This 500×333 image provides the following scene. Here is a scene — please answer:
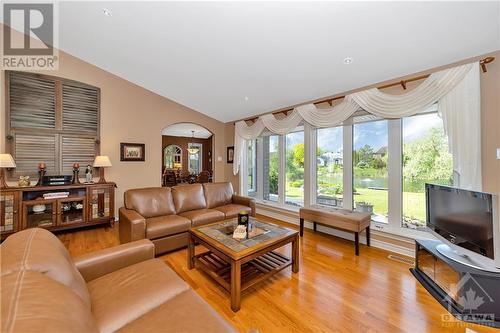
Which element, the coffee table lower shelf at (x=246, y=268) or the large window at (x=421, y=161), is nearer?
the coffee table lower shelf at (x=246, y=268)

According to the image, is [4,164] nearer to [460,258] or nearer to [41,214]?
[41,214]

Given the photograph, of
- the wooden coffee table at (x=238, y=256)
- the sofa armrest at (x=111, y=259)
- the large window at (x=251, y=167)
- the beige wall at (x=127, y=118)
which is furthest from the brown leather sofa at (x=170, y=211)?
the beige wall at (x=127, y=118)

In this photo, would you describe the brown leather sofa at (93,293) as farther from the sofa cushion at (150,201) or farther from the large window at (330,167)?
the large window at (330,167)

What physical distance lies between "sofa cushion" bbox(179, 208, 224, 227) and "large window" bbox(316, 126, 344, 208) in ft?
6.41

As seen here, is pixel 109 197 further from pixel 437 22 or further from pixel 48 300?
pixel 437 22

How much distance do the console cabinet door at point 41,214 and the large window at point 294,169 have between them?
427 centimetres

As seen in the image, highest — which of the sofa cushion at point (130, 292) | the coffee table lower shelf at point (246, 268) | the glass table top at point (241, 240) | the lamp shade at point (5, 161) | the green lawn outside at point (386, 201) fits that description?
the lamp shade at point (5, 161)

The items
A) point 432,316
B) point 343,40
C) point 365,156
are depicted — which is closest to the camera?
point 432,316

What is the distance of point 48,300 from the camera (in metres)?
0.77

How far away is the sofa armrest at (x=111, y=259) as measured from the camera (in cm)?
146

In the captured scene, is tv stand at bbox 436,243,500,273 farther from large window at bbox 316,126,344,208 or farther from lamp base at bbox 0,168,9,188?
lamp base at bbox 0,168,9,188

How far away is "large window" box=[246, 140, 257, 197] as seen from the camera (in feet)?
17.4

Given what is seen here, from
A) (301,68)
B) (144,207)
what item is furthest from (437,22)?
(144,207)

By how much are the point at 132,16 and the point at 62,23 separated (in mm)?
1420
